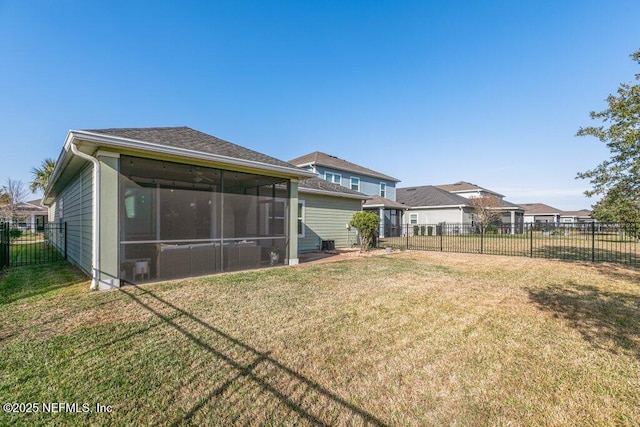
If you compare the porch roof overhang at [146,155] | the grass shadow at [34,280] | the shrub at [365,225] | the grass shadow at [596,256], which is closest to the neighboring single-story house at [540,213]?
the grass shadow at [596,256]

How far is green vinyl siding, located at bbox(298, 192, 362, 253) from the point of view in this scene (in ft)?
40.7

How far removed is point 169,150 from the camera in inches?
233

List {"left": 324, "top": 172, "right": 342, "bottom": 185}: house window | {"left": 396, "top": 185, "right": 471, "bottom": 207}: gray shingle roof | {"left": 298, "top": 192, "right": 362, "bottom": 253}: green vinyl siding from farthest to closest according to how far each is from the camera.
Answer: {"left": 396, "top": 185, "right": 471, "bottom": 207}: gray shingle roof
{"left": 324, "top": 172, "right": 342, "bottom": 185}: house window
{"left": 298, "top": 192, "right": 362, "bottom": 253}: green vinyl siding

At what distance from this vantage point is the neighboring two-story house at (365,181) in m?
19.2

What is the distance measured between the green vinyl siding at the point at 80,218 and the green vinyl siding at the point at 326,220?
7.09m

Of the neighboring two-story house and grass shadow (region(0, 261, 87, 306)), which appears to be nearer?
grass shadow (region(0, 261, 87, 306))

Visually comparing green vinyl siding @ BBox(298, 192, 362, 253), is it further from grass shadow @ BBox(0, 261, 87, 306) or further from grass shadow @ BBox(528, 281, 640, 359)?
grass shadow @ BBox(528, 281, 640, 359)

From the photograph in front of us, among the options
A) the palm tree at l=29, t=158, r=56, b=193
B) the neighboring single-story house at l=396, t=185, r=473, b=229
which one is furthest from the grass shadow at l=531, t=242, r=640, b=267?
the palm tree at l=29, t=158, r=56, b=193

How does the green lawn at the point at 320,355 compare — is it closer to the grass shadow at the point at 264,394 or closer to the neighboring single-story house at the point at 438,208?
the grass shadow at the point at 264,394

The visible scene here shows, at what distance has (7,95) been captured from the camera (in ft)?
31.7

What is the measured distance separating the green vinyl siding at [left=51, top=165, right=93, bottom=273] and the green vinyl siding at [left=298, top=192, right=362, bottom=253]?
709 centimetres

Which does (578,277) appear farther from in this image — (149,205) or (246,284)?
(149,205)

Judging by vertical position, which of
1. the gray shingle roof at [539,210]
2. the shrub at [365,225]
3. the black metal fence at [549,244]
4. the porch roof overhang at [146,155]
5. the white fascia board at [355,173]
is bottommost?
the black metal fence at [549,244]

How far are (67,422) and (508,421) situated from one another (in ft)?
10.6
